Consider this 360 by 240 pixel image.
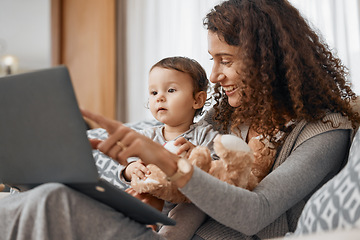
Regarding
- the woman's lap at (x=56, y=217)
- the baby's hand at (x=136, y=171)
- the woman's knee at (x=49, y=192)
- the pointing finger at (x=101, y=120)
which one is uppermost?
the pointing finger at (x=101, y=120)

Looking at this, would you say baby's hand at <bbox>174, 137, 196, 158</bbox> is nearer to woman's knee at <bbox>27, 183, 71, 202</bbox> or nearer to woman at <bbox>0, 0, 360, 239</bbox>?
woman at <bbox>0, 0, 360, 239</bbox>

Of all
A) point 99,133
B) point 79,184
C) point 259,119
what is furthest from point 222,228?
point 99,133

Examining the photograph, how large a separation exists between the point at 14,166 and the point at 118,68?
326 centimetres

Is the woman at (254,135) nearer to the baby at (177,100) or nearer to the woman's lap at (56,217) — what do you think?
the woman's lap at (56,217)

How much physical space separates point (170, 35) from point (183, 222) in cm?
275

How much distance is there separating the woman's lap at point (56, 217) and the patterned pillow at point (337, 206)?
16.2 inches

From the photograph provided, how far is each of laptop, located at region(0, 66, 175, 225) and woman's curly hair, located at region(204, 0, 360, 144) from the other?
21.0 inches

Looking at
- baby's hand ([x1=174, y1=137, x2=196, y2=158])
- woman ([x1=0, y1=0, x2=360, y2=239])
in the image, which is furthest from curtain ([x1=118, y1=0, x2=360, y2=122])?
baby's hand ([x1=174, y1=137, x2=196, y2=158])

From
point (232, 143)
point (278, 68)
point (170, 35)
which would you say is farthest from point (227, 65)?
point (170, 35)

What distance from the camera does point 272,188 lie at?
1.04 metres

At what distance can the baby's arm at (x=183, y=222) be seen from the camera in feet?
3.75

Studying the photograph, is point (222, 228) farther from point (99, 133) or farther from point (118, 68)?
point (118, 68)

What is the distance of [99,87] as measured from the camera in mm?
4016

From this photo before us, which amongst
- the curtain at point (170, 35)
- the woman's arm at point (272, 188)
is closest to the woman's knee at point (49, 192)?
the woman's arm at point (272, 188)
